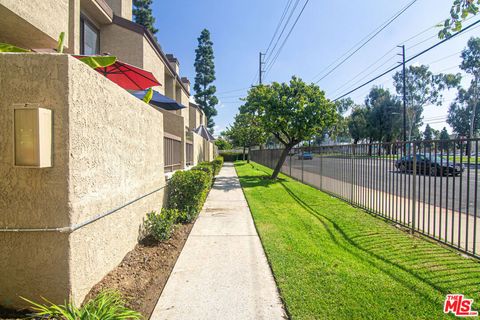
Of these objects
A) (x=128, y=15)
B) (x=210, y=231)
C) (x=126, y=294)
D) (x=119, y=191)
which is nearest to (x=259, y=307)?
(x=126, y=294)

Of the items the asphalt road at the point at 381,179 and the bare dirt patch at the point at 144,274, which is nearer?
the bare dirt patch at the point at 144,274

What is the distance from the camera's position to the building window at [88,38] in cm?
967

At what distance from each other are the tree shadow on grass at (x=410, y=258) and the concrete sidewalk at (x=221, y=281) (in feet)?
5.30

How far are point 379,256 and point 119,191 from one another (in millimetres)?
4014

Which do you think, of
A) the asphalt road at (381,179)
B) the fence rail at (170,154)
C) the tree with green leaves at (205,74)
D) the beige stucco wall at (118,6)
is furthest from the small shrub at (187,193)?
the tree with green leaves at (205,74)

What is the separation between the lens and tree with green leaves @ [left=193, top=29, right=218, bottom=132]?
45969mm

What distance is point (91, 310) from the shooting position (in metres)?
2.60

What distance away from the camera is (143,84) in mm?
6910

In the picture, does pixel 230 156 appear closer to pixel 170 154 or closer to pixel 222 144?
pixel 222 144

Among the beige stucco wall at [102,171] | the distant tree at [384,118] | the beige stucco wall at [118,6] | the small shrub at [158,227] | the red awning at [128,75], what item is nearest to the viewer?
the beige stucco wall at [102,171]

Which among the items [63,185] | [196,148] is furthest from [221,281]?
[196,148]

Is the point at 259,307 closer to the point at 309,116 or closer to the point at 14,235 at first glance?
the point at 14,235

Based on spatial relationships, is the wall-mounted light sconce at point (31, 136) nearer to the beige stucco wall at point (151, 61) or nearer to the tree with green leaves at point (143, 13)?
the beige stucco wall at point (151, 61)

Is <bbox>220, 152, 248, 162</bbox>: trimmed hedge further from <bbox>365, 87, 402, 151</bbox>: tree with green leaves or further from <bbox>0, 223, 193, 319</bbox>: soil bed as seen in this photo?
<bbox>0, 223, 193, 319</bbox>: soil bed
